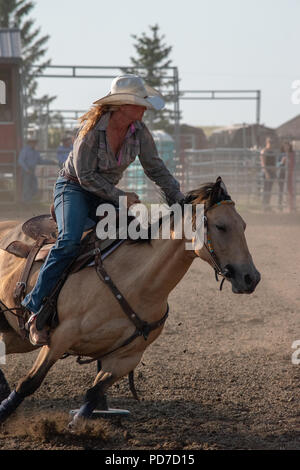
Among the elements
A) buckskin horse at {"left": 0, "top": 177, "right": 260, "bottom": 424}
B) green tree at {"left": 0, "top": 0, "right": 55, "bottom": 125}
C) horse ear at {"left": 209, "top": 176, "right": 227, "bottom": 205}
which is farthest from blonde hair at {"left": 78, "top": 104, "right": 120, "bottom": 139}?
green tree at {"left": 0, "top": 0, "right": 55, "bottom": 125}

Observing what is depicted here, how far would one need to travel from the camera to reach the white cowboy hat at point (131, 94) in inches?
159

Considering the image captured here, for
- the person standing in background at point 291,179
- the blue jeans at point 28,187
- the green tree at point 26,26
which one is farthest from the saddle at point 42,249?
the green tree at point 26,26

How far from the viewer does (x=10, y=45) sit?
722 inches

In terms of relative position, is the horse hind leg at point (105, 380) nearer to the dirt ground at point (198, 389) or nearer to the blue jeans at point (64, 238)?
the dirt ground at point (198, 389)

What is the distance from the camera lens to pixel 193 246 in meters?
3.88

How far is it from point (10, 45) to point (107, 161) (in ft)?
50.1

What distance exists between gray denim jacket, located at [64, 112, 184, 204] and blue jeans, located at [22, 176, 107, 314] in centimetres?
14

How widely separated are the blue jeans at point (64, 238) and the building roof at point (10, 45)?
47.2 feet

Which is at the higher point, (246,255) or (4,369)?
(246,255)

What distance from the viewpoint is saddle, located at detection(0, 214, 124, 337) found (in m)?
4.11

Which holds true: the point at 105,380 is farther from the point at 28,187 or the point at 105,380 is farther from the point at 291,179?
the point at 291,179

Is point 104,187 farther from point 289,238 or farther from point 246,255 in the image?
point 289,238
